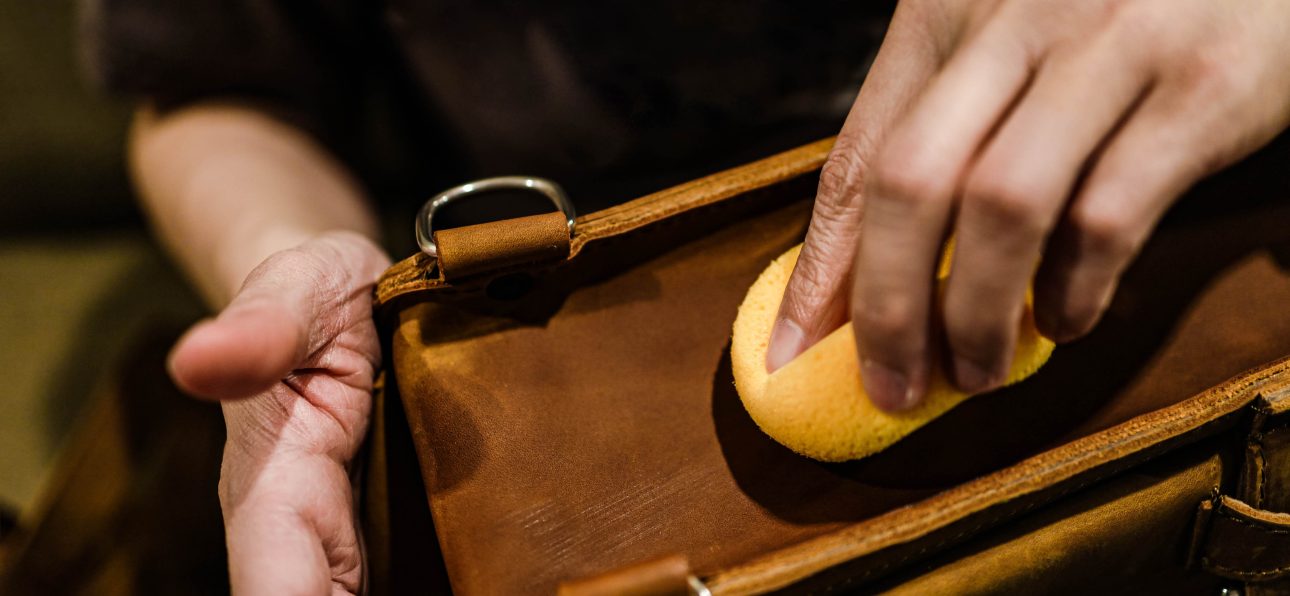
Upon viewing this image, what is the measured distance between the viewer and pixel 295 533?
1.53ft

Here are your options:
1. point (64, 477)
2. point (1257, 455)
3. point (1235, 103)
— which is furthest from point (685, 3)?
point (64, 477)

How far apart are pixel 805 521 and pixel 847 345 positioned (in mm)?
110

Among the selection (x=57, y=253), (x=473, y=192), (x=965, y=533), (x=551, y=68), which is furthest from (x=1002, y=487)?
(x=57, y=253)

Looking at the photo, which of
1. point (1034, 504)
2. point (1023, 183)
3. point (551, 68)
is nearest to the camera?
point (1023, 183)

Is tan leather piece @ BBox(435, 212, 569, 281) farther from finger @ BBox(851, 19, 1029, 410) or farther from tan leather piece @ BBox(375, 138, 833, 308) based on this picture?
finger @ BBox(851, 19, 1029, 410)

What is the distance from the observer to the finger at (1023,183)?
389mm

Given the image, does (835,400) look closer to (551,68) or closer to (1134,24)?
(1134,24)

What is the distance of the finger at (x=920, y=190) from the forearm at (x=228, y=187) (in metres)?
0.51

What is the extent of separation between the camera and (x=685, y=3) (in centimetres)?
71

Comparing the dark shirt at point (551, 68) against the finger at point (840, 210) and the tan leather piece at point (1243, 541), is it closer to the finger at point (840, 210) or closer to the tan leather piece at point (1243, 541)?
the finger at point (840, 210)

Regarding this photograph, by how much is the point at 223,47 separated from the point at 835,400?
64 centimetres

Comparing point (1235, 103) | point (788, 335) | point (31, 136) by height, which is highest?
point (1235, 103)

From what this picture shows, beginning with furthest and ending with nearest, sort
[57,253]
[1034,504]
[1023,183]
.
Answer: [57,253]
[1034,504]
[1023,183]

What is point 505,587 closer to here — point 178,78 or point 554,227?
point 554,227
